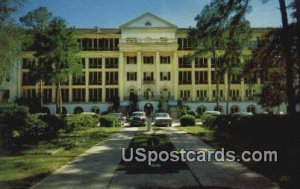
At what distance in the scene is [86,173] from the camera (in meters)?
16.0

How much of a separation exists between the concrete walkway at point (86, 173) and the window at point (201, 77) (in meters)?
65.5

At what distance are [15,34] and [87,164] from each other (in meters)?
30.7

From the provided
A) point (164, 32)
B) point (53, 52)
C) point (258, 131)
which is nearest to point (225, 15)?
point (258, 131)

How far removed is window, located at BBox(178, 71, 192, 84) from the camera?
8662cm

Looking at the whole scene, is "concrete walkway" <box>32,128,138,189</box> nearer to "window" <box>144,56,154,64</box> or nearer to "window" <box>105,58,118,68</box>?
"window" <box>144,56,154,64</box>

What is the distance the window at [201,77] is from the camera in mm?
86750

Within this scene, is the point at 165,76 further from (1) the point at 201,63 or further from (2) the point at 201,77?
(1) the point at 201,63

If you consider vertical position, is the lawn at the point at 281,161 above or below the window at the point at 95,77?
below

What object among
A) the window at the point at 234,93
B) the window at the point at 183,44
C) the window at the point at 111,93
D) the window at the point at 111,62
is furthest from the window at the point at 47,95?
the window at the point at 234,93

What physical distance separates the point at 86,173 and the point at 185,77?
71.5 meters

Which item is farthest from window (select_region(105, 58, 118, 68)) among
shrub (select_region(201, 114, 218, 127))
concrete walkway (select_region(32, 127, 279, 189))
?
concrete walkway (select_region(32, 127, 279, 189))

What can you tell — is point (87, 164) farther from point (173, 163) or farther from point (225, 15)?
point (225, 15)

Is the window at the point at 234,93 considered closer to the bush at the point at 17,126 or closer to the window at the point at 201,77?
the window at the point at 201,77

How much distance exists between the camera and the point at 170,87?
85.2 m
